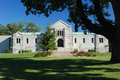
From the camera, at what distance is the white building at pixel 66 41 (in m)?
38.0

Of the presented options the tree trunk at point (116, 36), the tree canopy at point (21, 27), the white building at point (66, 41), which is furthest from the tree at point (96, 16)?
the tree canopy at point (21, 27)

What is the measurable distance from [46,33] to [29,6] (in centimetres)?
1216

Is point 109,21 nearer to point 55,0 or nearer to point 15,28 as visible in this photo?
point 55,0

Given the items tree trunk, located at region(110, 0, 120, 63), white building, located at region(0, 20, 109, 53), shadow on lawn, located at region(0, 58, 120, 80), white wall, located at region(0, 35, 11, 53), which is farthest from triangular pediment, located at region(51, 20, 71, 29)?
shadow on lawn, located at region(0, 58, 120, 80)

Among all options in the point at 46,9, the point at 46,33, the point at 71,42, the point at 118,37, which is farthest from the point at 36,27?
the point at 118,37

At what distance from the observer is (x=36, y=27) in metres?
70.0

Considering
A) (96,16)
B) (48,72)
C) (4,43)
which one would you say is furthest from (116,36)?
(4,43)

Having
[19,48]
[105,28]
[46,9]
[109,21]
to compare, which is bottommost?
[19,48]

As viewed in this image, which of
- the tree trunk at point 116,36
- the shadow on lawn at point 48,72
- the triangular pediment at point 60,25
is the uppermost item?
the triangular pediment at point 60,25

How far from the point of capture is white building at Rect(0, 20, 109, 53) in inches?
1497

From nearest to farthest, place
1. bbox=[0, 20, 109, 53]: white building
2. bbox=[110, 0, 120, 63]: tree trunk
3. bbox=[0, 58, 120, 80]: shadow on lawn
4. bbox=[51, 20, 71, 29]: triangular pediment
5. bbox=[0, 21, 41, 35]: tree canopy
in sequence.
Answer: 1. bbox=[0, 58, 120, 80]: shadow on lawn
2. bbox=[110, 0, 120, 63]: tree trunk
3. bbox=[0, 20, 109, 53]: white building
4. bbox=[51, 20, 71, 29]: triangular pediment
5. bbox=[0, 21, 41, 35]: tree canopy

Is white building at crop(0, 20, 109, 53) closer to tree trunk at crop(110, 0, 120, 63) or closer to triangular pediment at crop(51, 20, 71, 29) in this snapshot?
triangular pediment at crop(51, 20, 71, 29)

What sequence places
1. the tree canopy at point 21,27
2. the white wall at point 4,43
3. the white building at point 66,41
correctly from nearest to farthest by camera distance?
the white building at point 66,41
the white wall at point 4,43
the tree canopy at point 21,27

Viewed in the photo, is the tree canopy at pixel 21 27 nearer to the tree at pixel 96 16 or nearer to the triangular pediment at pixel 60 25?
the triangular pediment at pixel 60 25
